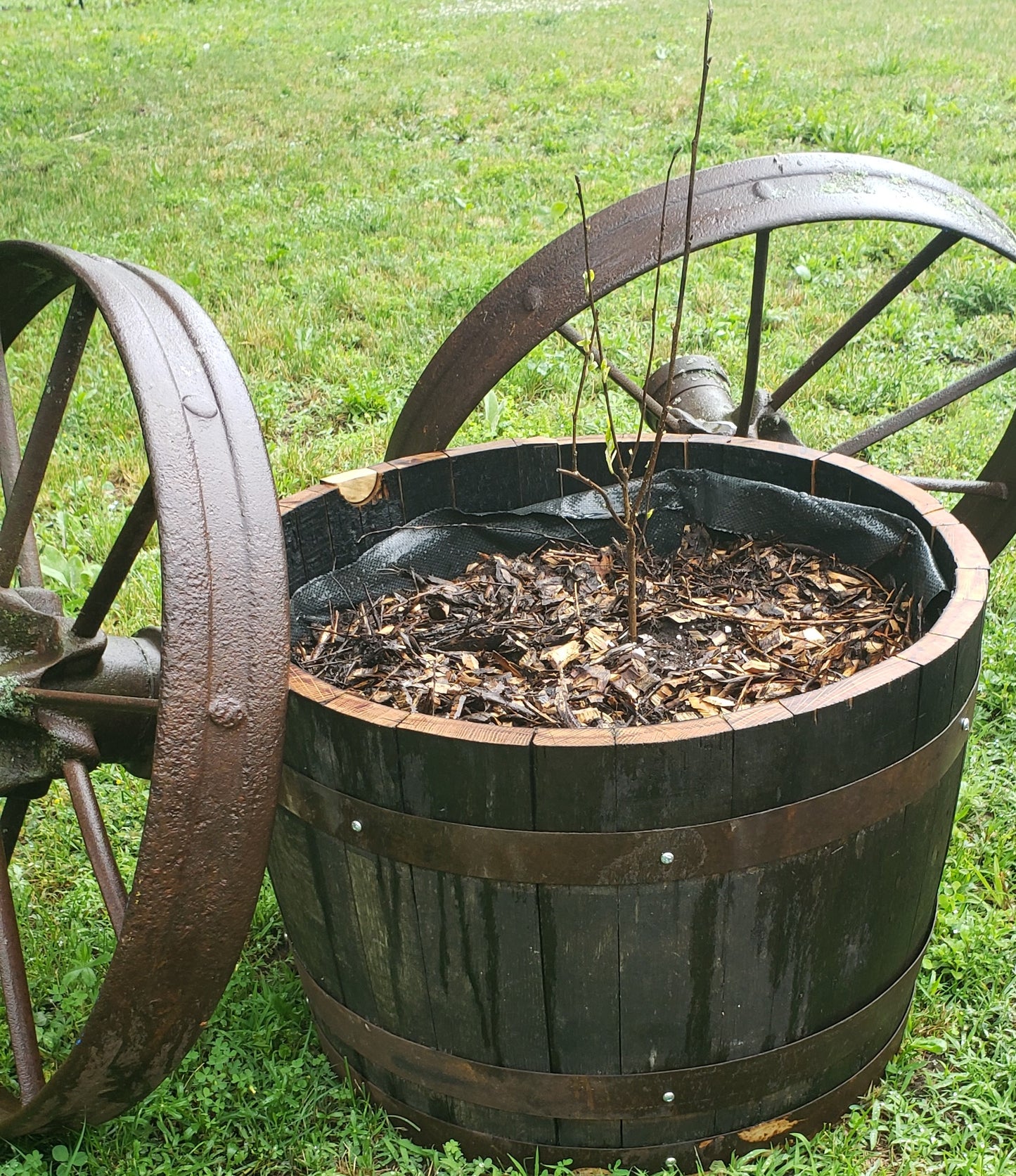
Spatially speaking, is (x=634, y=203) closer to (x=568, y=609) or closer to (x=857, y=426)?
(x=568, y=609)

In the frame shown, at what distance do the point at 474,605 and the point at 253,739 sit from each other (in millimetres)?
1129

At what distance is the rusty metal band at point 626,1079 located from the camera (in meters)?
2.03

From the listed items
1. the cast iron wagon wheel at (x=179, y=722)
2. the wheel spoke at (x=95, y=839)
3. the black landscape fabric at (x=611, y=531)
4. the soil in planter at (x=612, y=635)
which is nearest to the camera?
the cast iron wagon wheel at (x=179, y=722)

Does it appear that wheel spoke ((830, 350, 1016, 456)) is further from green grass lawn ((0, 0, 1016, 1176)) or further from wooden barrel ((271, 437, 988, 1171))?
wooden barrel ((271, 437, 988, 1171))

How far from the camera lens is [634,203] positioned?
2.78 m

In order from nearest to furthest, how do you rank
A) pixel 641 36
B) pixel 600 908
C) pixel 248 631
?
pixel 248 631, pixel 600 908, pixel 641 36

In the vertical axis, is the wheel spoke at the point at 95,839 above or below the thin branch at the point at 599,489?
below

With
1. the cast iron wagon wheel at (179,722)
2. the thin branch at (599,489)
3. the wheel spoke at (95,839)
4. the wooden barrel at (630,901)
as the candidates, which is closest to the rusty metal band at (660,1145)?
the wooden barrel at (630,901)

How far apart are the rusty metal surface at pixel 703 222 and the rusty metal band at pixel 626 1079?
1574mm

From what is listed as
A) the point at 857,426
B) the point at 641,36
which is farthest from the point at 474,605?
the point at 641,36

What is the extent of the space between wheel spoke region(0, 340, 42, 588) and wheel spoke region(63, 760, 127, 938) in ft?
2.10

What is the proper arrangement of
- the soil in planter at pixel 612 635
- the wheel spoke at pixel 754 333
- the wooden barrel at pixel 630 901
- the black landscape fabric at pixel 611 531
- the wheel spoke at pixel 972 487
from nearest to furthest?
the wooden barrel at pixel 630 901 < the soil in planter at pixel 612 635 < the black landscape fabric at pixel 611 531 < the wheel spoke at pixel 754 333 < the wheel spoke at pixel 972 487

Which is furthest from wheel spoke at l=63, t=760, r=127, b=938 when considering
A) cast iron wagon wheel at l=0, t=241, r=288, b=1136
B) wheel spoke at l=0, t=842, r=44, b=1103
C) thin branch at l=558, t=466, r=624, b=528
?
thin branch at l=558, t=466, r=624, b=528

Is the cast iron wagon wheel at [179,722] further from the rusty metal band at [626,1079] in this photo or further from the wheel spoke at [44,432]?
the rusty metal band at [626,1079]
